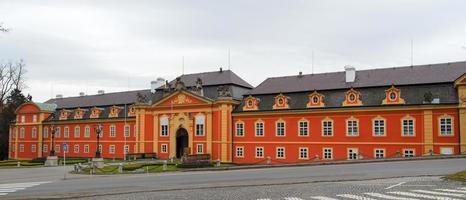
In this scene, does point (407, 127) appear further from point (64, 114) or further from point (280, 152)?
point (64, 114)

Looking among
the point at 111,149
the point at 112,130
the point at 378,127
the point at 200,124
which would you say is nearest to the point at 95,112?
the point at 112,130

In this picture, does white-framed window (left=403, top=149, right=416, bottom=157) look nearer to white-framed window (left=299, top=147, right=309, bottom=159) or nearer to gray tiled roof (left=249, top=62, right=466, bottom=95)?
gray tiled roof (left=249, top=62, right=466, bottom=95)

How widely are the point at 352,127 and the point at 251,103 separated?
11.2m

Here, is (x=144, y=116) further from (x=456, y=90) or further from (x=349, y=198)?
(x=349, y=198)

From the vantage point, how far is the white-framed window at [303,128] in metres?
44.9

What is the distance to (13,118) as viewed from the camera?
247ft

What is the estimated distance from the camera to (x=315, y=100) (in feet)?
146

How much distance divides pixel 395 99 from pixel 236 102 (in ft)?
56.1

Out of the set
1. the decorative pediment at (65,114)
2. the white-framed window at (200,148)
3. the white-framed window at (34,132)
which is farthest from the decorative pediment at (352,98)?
the white-framed window at (34,132)

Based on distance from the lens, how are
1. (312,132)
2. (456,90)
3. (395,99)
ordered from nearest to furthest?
(456,90) < (395,99) < (312,132)

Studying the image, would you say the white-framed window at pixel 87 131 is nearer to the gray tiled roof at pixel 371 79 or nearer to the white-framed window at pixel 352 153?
the gray tiled roof at pixel 371 79

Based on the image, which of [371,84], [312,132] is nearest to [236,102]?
[312,132]

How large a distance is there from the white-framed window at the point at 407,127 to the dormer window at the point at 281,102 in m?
11.5

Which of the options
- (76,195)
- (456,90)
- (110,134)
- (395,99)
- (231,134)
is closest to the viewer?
(76,195)
